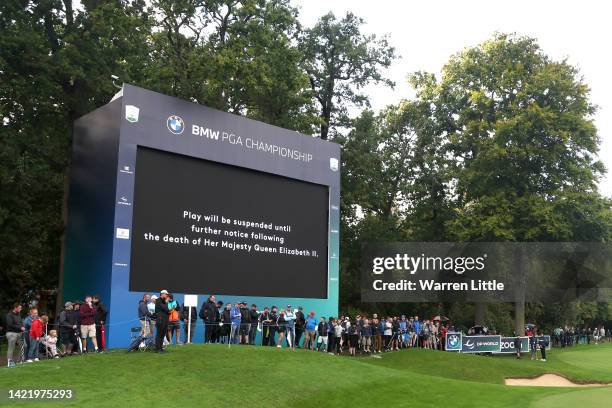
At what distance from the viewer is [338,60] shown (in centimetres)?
4266

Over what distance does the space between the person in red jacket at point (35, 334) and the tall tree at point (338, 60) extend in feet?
87.9

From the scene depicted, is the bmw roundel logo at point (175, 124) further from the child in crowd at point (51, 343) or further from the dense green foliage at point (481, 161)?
the dense green foliage at point (481, 161)

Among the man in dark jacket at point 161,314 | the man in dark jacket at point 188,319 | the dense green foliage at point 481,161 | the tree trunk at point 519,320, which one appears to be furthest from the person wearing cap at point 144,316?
the tree trunk at point 519,320

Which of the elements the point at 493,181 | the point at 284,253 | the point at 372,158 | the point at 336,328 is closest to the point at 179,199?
the point at 284,253

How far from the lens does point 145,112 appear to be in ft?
75.0

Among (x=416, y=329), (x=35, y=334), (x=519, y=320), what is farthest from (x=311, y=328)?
(x=519, y=320)

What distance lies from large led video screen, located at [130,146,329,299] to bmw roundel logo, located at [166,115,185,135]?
3.03ft

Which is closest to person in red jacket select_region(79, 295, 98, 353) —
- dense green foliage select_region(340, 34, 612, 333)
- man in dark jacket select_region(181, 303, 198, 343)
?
man in dark jacket select_region(181, 303, 198, 343)

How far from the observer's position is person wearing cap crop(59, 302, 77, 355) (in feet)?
62.3

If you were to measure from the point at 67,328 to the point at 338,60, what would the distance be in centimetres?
2847

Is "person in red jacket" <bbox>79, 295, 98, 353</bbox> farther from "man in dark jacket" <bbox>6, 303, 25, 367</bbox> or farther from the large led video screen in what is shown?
the large led video screen

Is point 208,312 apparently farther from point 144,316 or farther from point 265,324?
point 144,316

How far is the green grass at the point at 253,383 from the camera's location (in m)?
14.6

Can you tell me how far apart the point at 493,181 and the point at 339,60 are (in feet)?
41.2
